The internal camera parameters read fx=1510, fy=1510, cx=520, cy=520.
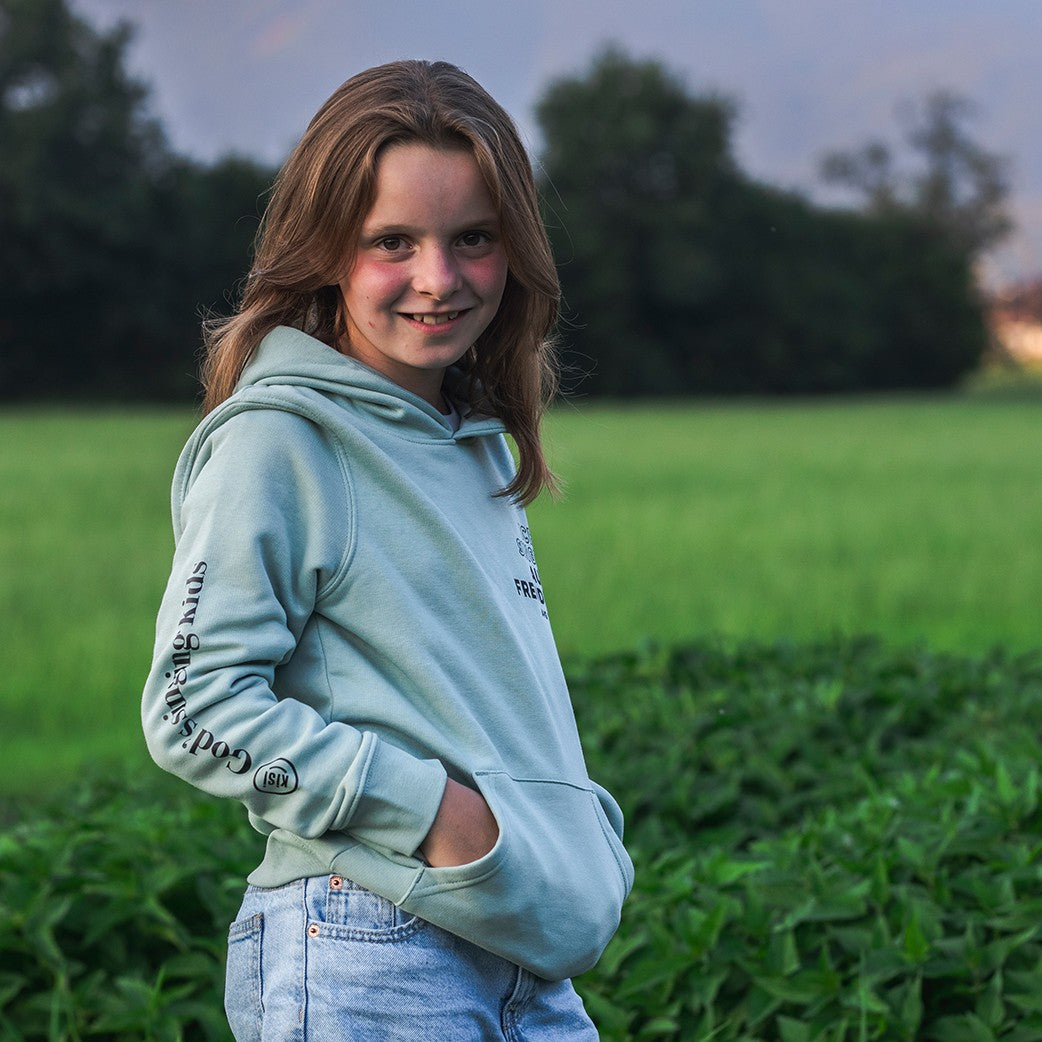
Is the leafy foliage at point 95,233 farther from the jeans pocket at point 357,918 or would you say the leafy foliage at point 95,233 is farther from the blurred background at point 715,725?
the jeans pocket at point 357,918

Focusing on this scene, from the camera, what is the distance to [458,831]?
62.0 inches

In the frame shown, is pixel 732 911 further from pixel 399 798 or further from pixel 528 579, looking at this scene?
pixel 399 798

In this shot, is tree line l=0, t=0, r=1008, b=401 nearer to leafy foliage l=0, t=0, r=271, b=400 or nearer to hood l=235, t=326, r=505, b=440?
leafy foliage l=0, t=0, r=271, b=400

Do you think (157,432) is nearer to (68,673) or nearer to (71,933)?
(68,673)

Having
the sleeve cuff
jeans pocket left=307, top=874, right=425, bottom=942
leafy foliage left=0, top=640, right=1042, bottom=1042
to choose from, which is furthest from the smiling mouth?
leafy foliage left=0, top=640, right=1042, bottom=1042

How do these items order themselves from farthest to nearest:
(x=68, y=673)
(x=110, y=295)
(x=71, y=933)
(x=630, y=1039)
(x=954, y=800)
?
(x=110, y=295), (x=68, y=673), (x=954, y=800), (x=71, y=933), (x=630, y=1039)

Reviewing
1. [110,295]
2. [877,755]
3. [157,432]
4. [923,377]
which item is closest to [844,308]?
[923,377]

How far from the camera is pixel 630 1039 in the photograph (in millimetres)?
2639

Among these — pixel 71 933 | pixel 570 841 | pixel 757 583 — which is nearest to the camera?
pixel 570 841

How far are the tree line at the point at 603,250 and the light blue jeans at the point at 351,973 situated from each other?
3560 centimetres

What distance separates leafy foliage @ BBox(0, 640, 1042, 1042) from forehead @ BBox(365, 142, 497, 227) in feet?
4.96

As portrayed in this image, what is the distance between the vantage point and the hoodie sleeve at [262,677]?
1.54 metres

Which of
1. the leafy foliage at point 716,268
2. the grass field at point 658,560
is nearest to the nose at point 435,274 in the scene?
the grass field at point 658,560

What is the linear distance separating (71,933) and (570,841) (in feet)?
5.32
